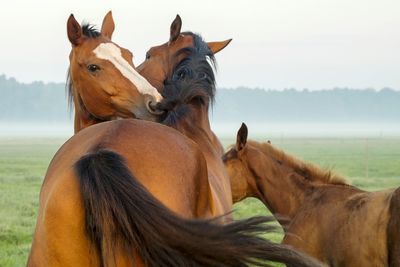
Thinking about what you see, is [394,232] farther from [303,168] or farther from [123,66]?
[123,66]

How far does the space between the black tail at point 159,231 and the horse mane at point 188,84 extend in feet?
4.44

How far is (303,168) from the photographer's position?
7.55 metres

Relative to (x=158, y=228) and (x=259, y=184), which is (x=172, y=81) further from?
(x=259, y=184)

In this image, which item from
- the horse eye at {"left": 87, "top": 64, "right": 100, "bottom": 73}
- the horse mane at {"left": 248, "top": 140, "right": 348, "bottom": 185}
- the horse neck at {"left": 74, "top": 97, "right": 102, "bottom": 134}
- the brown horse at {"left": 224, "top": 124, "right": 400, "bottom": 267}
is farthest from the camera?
the horse mane at {"left": 248, "top": 140, "right": 348, "bottom": 185}

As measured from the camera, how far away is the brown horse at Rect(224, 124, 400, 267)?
562cm

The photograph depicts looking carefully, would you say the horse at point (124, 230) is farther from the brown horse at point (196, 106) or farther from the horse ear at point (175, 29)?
the horse ear at point (175, 29)

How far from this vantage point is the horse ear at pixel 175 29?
15.8 feet

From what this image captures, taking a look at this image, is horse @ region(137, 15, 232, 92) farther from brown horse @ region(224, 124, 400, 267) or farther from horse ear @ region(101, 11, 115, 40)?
brown horse @ region(224, 124, 400, 267)

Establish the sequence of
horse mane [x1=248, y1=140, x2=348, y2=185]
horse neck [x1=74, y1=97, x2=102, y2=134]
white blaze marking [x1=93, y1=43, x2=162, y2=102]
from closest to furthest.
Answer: white blaze marking [x1=93, y1=43, x2=162, y2=102] < horse neck [x1=74, y1=97, x2=102, y2=134] < horse mane [x1=248, y1=140, x2=348, y2=185]

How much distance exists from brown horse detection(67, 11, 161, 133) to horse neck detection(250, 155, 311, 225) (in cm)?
356

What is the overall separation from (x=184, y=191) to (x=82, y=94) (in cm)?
172

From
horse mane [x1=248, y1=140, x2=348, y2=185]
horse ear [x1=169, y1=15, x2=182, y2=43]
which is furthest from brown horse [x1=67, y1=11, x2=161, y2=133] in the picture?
horse mane [x1=248, y1=140, x2=348, y2=185]

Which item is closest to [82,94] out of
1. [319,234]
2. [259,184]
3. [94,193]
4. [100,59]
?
[100,59]

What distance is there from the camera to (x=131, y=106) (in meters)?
4.04
